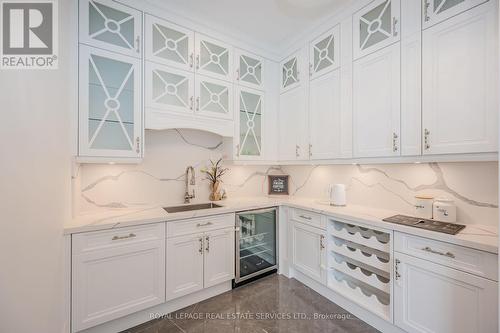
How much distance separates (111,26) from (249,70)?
1.43 metres

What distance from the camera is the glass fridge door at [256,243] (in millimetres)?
2326

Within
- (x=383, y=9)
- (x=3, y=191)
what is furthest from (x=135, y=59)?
(x=383, y=9)

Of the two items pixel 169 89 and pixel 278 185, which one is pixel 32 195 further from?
pixel 278 185

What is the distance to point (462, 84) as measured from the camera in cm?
138

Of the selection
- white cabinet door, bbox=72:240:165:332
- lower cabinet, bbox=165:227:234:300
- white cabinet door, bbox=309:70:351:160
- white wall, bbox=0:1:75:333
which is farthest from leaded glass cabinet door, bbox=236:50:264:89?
white cabinet door, bbox=72:240:165:332

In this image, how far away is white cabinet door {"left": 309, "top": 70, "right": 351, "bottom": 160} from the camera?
2.14 metres

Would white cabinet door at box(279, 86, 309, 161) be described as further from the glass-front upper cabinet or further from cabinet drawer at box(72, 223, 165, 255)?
cabinet drawer at box(72, 223, 165, 255)

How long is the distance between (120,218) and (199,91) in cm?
141

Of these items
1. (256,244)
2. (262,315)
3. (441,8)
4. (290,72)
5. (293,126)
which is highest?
(290,72)

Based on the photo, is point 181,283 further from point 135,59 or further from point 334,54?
point 334,54

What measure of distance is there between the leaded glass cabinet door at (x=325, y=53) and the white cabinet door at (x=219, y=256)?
196 cm

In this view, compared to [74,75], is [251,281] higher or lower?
lower

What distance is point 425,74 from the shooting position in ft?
5.04

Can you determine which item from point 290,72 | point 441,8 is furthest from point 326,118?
point 441,8
